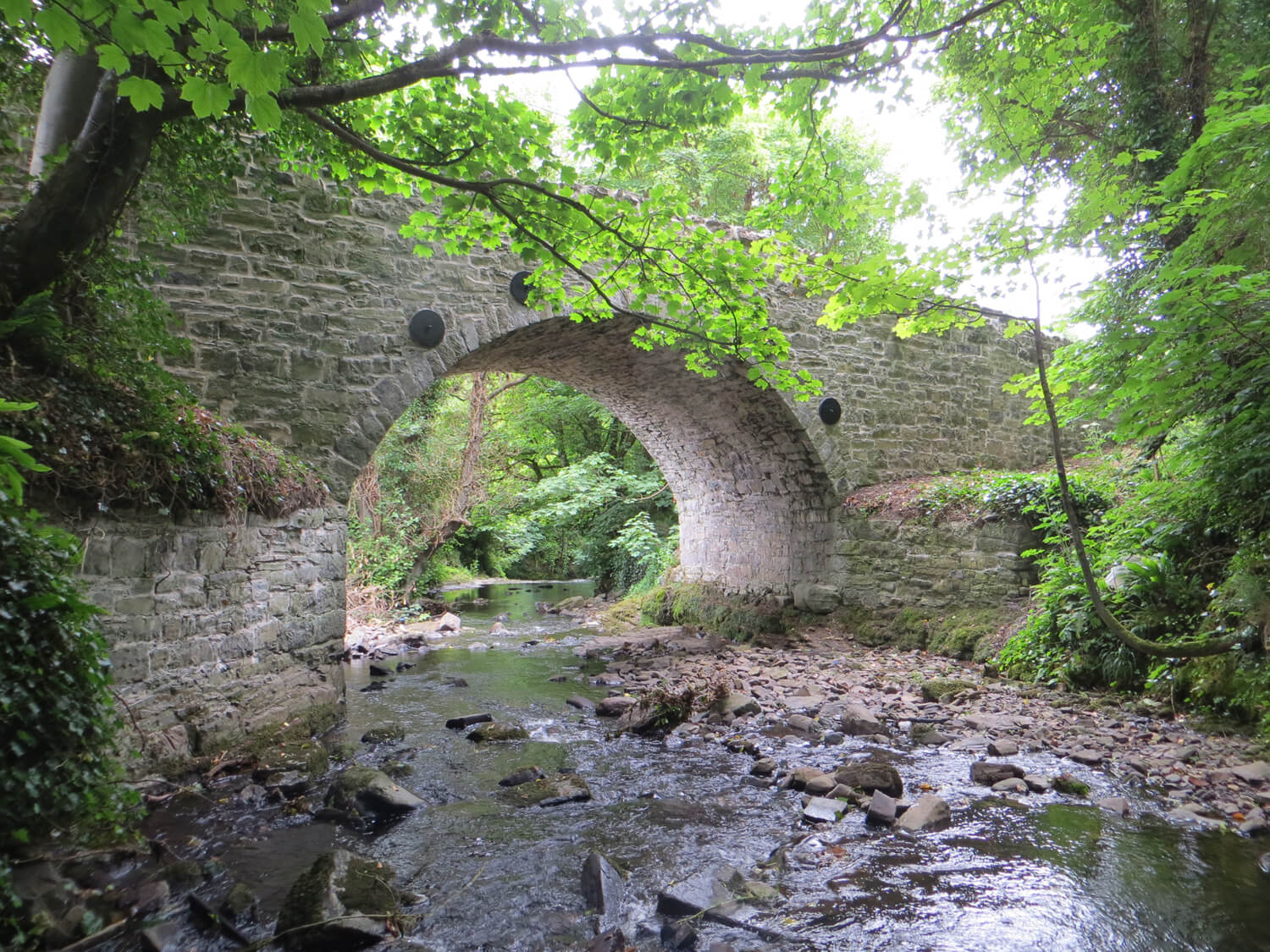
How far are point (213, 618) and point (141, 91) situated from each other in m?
3.01

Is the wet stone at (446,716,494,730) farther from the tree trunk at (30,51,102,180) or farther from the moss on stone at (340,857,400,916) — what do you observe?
the tree trunk at (30,51,102,180)

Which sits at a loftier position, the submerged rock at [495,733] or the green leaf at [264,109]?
the green leaf at [264,109]

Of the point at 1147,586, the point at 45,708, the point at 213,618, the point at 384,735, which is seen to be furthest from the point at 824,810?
the point at 213,618

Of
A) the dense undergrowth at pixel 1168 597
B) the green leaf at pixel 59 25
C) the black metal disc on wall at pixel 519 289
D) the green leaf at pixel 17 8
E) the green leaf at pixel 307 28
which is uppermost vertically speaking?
the black metal disc on wall at pixel 519 289

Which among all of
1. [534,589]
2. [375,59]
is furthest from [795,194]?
[534,589]

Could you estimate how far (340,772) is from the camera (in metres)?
4.22

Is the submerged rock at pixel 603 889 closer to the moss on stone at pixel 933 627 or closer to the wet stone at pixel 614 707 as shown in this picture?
the wet stone at pixel 614 707

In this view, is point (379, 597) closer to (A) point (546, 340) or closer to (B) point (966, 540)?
(A) point (546, 340)

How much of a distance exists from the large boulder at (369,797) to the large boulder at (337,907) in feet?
2.52

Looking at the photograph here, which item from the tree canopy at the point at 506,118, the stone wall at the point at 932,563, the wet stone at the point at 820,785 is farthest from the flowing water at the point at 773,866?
the stone wall at the point at 932,563

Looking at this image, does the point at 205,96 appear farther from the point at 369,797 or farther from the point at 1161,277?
the point at 1161,277

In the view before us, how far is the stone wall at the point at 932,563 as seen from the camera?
7105 mm

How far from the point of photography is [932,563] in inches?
312

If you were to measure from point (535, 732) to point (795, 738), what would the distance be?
1977 mm
